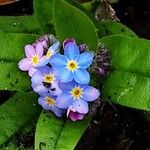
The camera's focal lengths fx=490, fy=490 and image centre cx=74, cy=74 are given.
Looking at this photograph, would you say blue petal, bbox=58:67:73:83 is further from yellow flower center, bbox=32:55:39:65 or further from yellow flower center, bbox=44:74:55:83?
yellow flower center, bbox=32:55:39:65

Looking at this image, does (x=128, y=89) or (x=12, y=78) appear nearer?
(x=128, y=89)

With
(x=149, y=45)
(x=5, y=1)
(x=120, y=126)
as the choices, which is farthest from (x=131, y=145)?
(x=5, y=1)

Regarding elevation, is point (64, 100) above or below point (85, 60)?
below

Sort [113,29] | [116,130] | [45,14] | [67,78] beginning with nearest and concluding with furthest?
[67,78], [45,14], [113,29], [116,130]

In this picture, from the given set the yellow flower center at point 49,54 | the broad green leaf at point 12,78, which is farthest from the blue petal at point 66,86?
the broad green leaf at point 12,78

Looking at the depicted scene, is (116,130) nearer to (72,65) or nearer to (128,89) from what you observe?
(128,89)

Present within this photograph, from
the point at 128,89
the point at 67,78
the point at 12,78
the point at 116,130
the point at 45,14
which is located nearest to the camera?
the point at 67,78

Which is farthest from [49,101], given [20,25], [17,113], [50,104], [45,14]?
[20,25]
